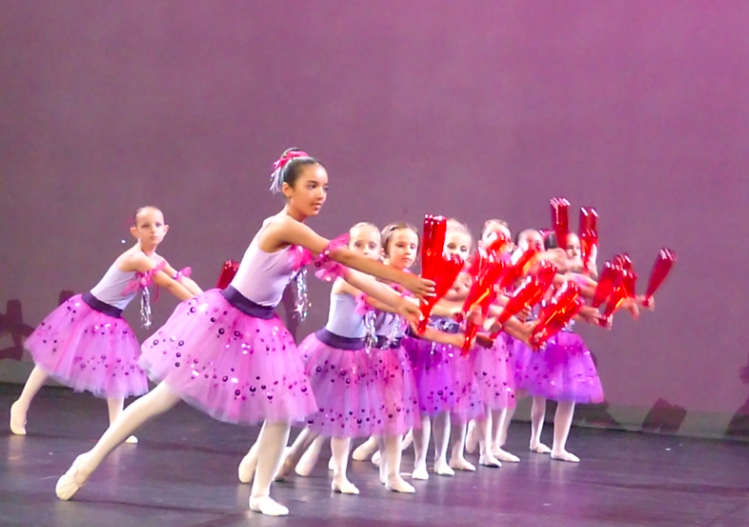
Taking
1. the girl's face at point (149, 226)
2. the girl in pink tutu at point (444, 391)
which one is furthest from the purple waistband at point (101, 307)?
the girl in pink tutu at point (444, 391)

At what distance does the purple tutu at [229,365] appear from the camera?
3.65 metres

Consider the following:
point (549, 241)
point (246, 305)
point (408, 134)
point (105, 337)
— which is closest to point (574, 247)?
point (549, 241)

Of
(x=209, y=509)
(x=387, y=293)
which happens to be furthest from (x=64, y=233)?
(x=387, y=293)

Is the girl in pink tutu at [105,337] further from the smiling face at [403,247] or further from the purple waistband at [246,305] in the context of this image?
the purple waistband at [246,305]

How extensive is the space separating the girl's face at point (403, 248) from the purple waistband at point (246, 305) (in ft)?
2.98

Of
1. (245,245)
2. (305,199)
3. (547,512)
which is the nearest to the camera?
(305,199)

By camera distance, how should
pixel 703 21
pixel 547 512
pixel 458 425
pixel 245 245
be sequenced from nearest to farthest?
pixel 547 512 < pixel 458 425 < pixel 703 21 < pixel 245 245

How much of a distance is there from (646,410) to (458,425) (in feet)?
8.17

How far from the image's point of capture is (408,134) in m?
7.47

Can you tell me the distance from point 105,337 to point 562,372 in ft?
7.85

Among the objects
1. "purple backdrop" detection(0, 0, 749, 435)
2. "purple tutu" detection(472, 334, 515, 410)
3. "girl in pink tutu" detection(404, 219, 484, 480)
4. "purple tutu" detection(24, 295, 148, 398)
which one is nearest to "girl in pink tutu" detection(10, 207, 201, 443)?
"purple tutu" detection(24, 295, 148, 398)

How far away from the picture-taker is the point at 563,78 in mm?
7172

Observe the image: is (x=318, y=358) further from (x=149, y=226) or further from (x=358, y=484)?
(x=149, y=226)

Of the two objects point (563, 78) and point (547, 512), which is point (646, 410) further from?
point (547, 512)
